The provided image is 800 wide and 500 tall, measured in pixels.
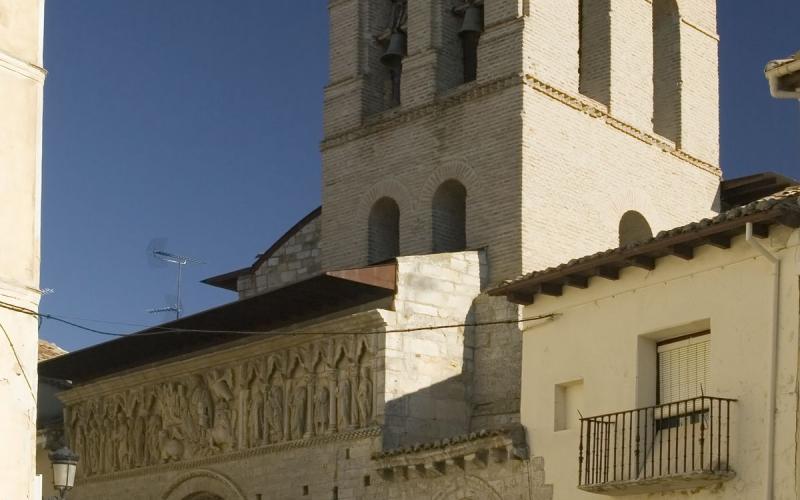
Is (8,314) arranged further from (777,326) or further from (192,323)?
(192,323)

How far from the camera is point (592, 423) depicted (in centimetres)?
1753

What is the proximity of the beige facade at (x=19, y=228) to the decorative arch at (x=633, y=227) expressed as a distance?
43.3ft

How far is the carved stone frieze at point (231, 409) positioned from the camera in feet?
71.9

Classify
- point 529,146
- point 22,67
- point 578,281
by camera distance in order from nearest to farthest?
point 22,67
point 578,281
point 529,146

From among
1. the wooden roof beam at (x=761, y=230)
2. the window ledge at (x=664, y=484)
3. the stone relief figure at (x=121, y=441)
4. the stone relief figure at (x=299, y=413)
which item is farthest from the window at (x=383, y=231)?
the wooden roof beam at (x=761, y=230)

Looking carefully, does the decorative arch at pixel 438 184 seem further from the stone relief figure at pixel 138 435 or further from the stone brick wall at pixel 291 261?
the stone relief figure at pixel 138 435

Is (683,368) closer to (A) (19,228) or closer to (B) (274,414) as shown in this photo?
(A) (19,228)

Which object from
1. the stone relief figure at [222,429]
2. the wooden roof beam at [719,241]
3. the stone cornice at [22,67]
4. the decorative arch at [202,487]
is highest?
the stone cornice at [22,67]

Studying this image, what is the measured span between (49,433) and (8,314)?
51.5 ft

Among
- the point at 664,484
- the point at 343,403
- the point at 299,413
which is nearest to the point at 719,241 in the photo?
the point at 664,484

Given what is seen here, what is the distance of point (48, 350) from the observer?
32.0 m

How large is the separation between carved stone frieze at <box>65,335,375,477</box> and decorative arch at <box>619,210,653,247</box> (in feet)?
18.7

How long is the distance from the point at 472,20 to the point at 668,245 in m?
9.66

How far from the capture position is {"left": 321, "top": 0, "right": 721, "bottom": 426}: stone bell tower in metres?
23.6
